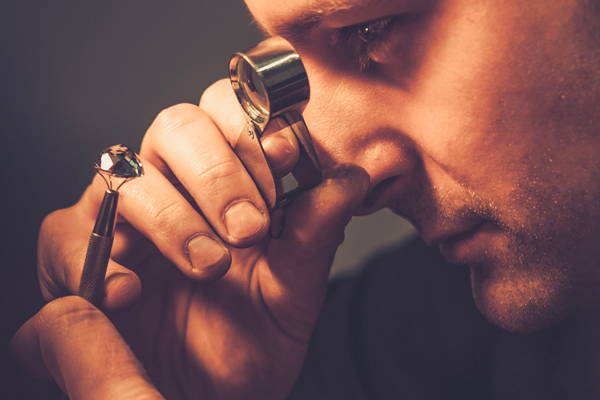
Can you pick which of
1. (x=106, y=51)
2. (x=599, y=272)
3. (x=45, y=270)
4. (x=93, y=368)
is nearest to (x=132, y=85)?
(x=106, y=51)

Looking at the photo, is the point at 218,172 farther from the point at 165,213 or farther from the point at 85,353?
the point at 85,353

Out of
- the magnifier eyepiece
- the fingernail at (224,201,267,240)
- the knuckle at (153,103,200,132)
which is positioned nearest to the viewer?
the magnifier eyepiece

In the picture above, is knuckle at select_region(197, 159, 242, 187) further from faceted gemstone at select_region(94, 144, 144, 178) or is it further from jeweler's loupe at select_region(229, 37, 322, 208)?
faceted gemstone at select_region(94, 144, 144, 178)

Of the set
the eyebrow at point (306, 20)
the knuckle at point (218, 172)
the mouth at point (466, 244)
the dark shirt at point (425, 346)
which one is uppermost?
the eyebrow at point (306, 20)

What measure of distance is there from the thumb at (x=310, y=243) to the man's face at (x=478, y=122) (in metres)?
0.08

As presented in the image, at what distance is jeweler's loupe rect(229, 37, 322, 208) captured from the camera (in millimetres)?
589

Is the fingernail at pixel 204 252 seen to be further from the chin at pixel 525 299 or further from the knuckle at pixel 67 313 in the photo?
the chin at pixel 525 299

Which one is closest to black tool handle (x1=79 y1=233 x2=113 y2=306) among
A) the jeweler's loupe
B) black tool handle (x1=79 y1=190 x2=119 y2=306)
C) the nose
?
black tool handle (x1=79 y1=190 x2=119 y2=306)

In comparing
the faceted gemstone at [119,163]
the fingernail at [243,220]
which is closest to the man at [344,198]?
the fingernail at [243,220]

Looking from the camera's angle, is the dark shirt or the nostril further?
the dark shirt

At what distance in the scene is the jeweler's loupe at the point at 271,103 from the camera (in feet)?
1.93

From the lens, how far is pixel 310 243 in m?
0.76

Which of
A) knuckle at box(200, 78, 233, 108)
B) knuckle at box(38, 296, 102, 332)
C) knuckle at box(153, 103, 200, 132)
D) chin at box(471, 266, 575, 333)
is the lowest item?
chin at box(471, 266, 575, 333)

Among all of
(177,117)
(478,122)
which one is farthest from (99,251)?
(478,122)
